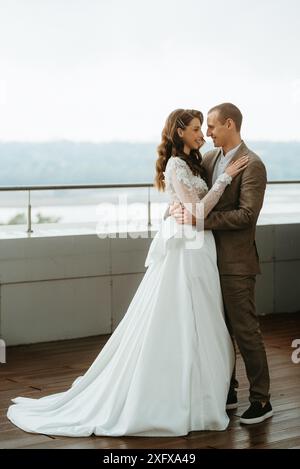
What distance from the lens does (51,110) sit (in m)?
37.9

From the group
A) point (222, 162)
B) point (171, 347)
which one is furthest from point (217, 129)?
point (171, 347)

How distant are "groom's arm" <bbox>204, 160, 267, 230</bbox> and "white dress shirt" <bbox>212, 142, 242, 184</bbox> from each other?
0.13 metres

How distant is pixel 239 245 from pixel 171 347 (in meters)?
0.60

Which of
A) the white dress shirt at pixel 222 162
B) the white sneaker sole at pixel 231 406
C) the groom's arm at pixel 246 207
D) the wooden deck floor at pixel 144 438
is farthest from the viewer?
the white sneaker sole at pixel 231 406

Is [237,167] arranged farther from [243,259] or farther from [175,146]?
[243,259]

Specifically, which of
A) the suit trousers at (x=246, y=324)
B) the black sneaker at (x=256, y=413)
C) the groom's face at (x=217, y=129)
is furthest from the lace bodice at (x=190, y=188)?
the black sneaker at (x=256, y=413)

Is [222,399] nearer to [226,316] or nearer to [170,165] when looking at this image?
[226,316]

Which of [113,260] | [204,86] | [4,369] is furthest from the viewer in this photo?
[204,86]

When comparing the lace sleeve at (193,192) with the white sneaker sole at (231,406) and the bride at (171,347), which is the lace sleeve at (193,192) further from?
A: the white sneaker sole at (231,406)

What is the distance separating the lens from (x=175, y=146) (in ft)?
13.6

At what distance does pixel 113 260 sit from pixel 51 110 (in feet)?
105

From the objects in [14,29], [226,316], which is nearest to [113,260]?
[226,316]

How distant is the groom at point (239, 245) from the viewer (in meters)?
4.05

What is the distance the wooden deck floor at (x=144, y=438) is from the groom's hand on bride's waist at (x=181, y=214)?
1.02 meters
